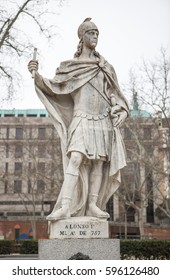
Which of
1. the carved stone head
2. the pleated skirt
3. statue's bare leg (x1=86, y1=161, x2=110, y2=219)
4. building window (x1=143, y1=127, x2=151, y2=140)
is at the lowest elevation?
statue's bare leg (x1=86, y1=161, x2=110, y2=219)

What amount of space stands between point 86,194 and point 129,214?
146ft

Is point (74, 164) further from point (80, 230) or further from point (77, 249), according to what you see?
point (77, 249)

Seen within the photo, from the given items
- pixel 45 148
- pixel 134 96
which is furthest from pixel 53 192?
pixel 134 96

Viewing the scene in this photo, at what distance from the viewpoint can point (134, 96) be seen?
74.1ft

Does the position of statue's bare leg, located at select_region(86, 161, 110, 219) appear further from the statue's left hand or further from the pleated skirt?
the statue's left hand

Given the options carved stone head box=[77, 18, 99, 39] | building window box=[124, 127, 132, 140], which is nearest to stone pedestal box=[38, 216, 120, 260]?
carved stone head box=[77, 18, 99, 39]

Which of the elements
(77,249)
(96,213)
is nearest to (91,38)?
(96,213)

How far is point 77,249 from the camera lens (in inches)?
259

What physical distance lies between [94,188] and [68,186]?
642 mm

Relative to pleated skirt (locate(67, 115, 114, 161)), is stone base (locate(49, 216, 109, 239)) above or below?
below

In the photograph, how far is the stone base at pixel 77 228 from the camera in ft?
22.2

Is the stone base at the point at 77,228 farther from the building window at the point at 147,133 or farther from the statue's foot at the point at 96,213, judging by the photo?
the building window at the point at 147,133

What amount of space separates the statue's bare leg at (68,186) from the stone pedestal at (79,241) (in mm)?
132

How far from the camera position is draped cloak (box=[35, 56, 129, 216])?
24.3 feet
